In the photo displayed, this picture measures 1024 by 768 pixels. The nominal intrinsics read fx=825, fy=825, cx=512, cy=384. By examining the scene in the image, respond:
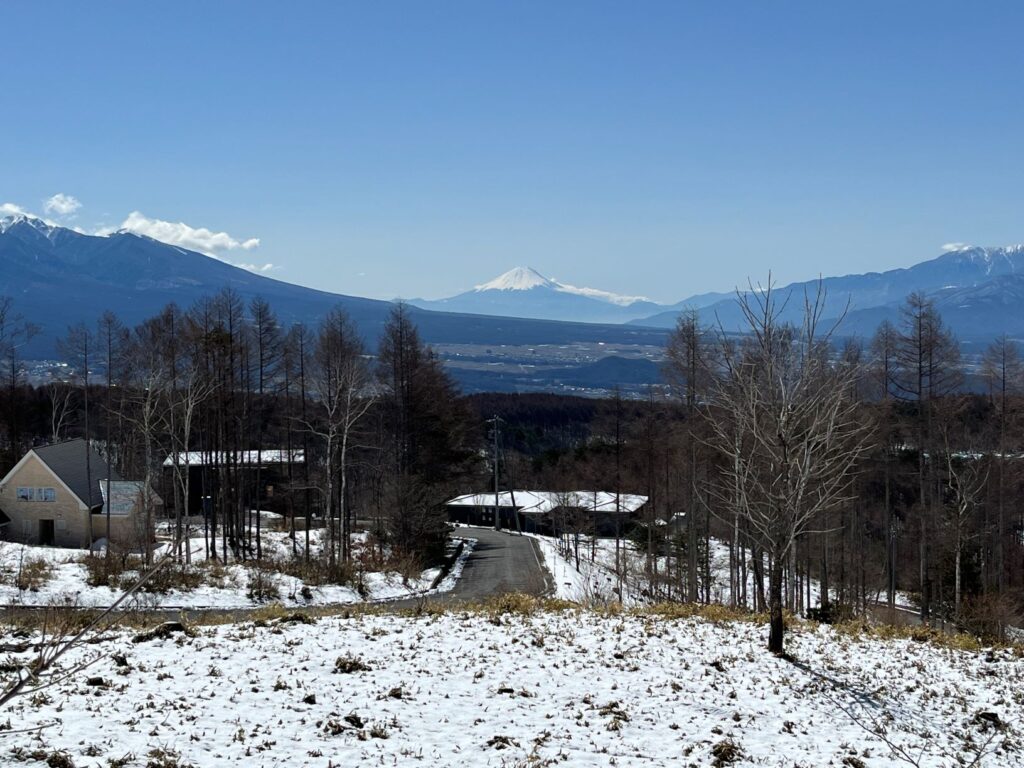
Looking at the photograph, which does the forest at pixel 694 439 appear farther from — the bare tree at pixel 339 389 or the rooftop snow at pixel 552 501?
the rooftop snow at pixel 552 501

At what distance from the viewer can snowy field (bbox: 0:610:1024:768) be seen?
844 cm

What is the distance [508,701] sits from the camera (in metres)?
10.4

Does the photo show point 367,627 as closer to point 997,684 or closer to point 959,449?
point 997,684

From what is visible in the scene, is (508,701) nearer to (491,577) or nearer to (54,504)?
(491,577)

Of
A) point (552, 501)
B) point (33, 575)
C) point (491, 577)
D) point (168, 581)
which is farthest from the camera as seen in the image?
point (552, 501)

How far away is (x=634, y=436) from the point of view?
40.3 meters

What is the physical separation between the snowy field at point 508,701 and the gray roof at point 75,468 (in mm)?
28641

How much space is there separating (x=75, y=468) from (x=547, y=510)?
3079 cm

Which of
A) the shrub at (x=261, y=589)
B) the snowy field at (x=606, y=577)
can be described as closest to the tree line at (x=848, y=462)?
the snowy field at (x=606, y=577)

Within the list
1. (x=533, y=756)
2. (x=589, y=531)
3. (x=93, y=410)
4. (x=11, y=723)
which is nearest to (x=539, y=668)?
(x=533, y=756)

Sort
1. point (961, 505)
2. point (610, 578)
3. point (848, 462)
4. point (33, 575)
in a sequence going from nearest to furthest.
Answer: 1. point (848, 462)
2. point (33, 575)
3. point (961, 505)
4. point (610, 578)

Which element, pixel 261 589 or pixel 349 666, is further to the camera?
pixel 261 589

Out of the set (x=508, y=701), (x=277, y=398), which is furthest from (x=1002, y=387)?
(x=277, y=398)

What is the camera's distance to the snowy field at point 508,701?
844cm
